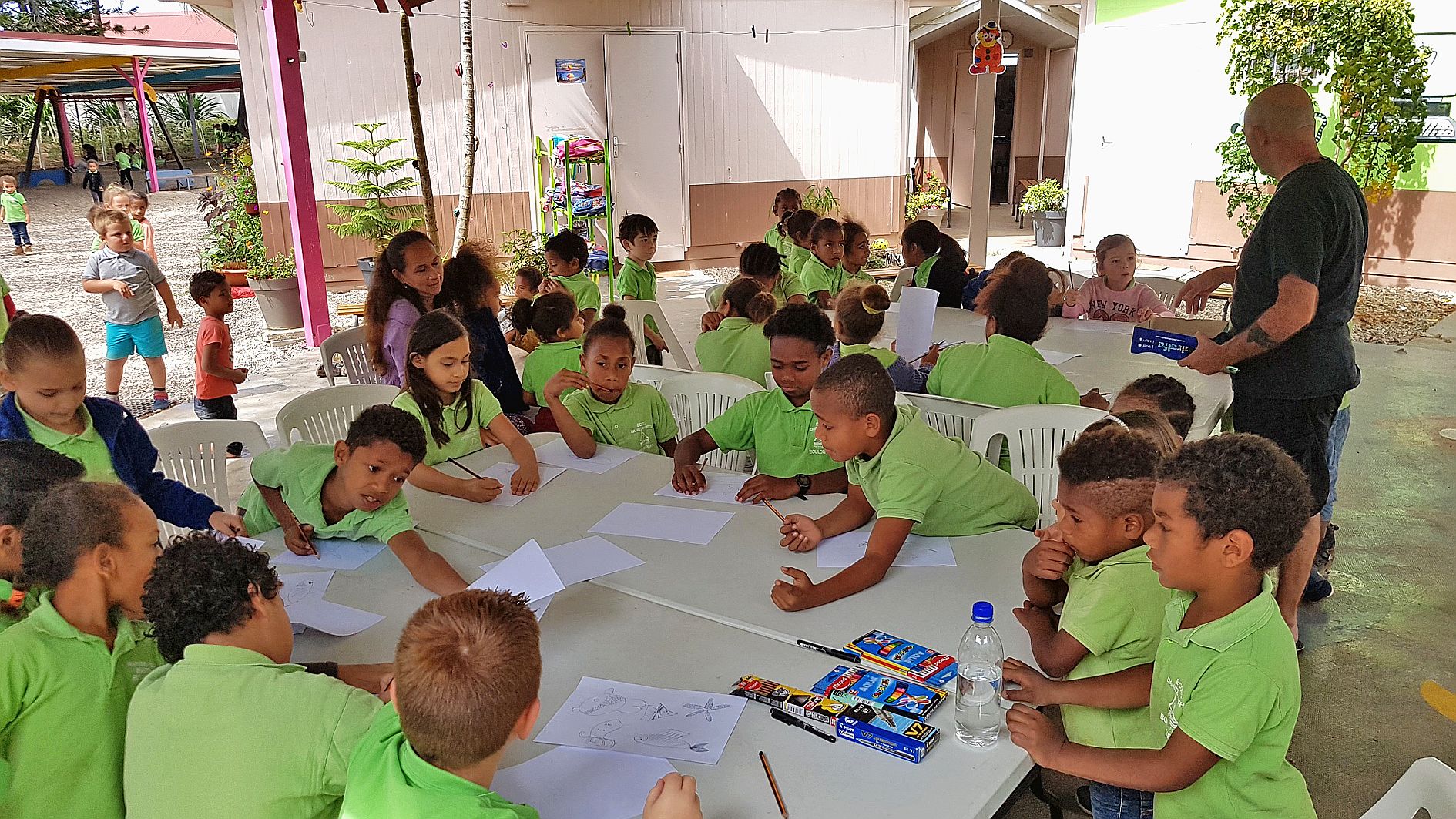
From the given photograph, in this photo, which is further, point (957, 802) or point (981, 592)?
point (981, 592)

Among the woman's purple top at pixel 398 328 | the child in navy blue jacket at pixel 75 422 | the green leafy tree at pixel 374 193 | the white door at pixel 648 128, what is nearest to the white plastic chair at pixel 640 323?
the woman's purple top at pixel 398 328

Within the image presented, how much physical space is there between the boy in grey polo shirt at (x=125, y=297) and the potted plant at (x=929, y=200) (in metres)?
8.16

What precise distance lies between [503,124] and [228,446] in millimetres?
7703

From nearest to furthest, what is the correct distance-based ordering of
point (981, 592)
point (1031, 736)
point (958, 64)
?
point (1031, 736), point (981, 592), point (958, 64)

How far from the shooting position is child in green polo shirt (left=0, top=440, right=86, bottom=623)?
1.74 m

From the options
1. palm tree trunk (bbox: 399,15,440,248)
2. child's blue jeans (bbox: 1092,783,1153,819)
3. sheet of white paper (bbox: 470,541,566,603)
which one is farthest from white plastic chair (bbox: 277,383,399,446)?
palm tree trunk (bbox: 399,15,440,248)

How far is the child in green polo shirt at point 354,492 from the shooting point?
87.5 inches

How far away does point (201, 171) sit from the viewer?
30.4m

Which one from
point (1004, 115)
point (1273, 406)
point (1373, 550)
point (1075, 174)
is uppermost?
point (1004, 115)

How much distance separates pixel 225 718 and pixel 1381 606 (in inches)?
155

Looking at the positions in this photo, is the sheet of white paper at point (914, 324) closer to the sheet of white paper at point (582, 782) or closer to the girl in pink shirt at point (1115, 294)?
the girl in pink shirt at point (1115, 294)

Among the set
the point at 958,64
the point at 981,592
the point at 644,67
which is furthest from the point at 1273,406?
the point at 958,64

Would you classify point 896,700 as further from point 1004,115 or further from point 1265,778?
point 1004,115

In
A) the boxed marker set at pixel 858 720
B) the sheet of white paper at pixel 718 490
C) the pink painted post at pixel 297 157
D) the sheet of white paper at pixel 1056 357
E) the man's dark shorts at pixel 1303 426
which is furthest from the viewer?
the pink painted post at pixel 297 157
